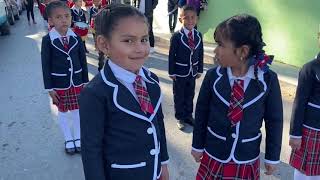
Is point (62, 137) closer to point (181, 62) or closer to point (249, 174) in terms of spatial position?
point (181, 62)

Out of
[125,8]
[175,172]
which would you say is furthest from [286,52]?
[125,8]

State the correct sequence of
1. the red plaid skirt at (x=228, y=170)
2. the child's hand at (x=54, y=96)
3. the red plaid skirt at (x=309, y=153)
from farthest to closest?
the child's hand at (x=54, y=96)
the red plaid skirt at (x=309, y=153)
the red plaid skirt at (x=228, y=170)

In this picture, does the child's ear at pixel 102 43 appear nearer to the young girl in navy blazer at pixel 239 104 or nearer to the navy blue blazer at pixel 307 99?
the young girl in navy blazer at pixel 239 104

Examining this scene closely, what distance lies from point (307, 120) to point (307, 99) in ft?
0.55

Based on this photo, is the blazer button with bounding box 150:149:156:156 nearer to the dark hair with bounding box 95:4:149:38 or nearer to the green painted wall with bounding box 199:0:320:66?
the dark hair with bounding box 95:4:149:38

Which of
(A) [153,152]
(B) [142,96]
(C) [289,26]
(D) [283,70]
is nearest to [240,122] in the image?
(A) [153,152]

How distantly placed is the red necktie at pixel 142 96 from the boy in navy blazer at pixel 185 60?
2330 millimetres

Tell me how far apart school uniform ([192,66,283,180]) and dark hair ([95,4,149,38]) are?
73 centimetres

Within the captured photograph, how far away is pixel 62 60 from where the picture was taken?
3.86 meters

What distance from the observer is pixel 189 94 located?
4.68m

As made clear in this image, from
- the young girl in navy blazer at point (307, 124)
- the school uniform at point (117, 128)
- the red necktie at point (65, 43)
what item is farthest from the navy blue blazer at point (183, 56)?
the school uniform at point (117, 128)

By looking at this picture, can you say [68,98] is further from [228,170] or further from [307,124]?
[307,124]

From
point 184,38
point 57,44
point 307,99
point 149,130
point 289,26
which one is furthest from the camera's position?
point 289,26

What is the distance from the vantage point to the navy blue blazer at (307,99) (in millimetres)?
2639
